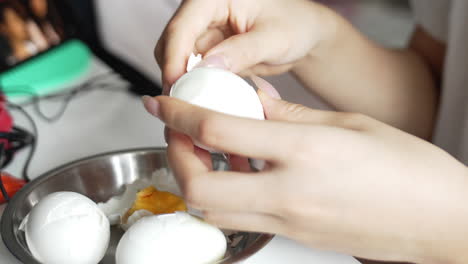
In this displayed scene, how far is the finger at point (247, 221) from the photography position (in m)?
0.42

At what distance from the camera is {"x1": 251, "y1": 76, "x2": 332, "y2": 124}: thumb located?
18.0 inches

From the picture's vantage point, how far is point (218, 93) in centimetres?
45

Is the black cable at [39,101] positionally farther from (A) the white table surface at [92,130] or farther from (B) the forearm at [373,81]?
(B) the forearm at [373,81]

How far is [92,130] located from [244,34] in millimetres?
360

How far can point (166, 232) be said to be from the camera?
465 mm

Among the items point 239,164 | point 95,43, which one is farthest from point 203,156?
point 95,43

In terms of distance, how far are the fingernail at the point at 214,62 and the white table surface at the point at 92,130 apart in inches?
11.4

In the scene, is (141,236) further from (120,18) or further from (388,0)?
(388,0)

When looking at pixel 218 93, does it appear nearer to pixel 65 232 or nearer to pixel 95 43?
pixel 65 232

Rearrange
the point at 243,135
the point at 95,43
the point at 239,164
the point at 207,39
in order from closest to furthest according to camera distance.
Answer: the point at 243,135 < the point at 239,164 < the point at 207,39 < the point at 95,43

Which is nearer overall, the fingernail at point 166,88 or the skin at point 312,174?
the skin at point 312,174

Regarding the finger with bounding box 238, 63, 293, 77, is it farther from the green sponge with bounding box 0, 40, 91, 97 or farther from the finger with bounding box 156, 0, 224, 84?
the green sponge with bounding box 0, 40, 91, 97

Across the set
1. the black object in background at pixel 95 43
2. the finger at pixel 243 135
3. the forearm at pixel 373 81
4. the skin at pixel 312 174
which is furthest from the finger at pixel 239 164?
the black object in background at pixel 95 43

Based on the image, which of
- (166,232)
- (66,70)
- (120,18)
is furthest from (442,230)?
(120,18)
